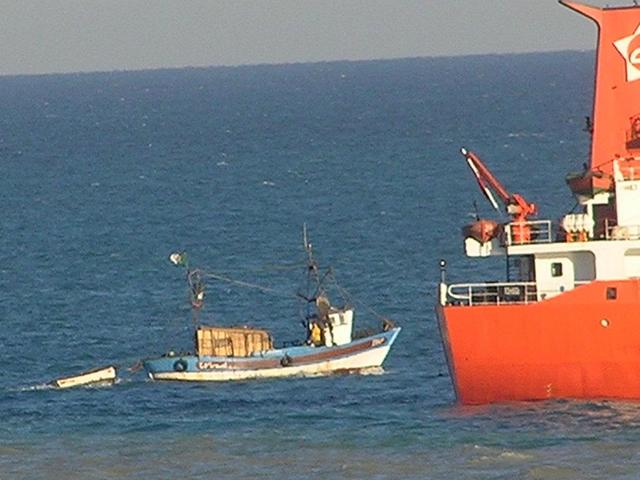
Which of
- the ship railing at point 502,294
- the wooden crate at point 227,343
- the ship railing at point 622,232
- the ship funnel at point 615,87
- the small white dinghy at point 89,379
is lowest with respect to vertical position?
the small white dinghy at point 89,379

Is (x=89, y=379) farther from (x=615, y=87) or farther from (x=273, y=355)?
(x=615, y=87)

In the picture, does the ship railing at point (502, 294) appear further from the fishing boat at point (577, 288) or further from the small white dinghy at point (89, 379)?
the small white dinghy at point (89, 379)

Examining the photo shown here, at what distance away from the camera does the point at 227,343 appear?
249ft

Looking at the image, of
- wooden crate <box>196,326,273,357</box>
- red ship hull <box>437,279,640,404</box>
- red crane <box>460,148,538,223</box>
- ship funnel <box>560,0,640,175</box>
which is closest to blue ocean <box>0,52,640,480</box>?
red ship hull <box>437,279,640,404</box>

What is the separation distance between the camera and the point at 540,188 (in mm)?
129875

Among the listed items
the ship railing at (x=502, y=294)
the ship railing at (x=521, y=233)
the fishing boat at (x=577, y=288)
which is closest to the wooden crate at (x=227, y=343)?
the fishing boat at (x=577, y=288)

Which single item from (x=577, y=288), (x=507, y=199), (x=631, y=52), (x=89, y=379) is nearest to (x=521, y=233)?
(x=507, y=199)

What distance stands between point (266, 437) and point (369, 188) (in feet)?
268

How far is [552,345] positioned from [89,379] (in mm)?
19079

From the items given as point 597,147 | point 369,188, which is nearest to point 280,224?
point 369,188

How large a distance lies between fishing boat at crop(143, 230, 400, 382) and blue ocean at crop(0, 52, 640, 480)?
0.91m

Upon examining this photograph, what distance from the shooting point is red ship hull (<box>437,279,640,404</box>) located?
6016 cm

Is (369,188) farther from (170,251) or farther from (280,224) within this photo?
(170,251)

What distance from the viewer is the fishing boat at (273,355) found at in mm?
74812
